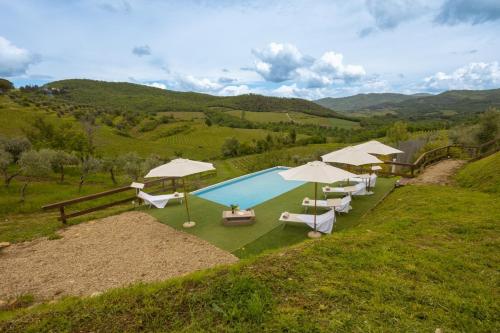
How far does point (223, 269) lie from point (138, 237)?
427cm

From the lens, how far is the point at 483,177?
8.24 m

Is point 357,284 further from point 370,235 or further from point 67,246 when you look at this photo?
point 67,246

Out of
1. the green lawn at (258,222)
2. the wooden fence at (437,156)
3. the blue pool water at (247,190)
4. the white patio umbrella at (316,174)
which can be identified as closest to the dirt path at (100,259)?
the green lawn at (258,222)

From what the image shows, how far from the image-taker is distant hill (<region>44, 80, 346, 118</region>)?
87.2 m

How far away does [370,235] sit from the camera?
497 centimetres

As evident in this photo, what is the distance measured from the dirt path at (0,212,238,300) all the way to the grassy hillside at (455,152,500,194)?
811cm

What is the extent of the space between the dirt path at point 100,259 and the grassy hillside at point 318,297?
4.87 feet

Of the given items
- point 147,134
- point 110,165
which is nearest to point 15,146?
point 110,165

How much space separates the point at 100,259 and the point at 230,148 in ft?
159

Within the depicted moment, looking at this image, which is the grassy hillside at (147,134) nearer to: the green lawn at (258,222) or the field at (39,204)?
the field at (39,204)

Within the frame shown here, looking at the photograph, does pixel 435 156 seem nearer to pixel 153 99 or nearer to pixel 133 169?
pixel 133 169

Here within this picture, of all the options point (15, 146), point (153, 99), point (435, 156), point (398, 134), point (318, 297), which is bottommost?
point (318, 297)

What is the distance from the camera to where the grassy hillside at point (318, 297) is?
262 centimetres

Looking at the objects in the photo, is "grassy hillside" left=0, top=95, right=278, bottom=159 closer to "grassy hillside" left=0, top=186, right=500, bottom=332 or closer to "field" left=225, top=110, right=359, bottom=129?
"field" left=225, top=110, right=359, bottom=129
